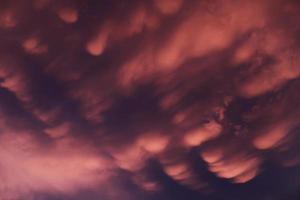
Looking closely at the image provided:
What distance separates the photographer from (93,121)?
8.38 feet

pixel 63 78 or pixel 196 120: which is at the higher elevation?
pixel 63 78

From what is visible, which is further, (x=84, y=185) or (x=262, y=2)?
(x=84, y=185)

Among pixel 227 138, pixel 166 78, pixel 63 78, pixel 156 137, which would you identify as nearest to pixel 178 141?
pixel 156 137

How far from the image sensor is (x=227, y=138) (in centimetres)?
255

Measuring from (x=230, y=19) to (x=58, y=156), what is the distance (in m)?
2.13

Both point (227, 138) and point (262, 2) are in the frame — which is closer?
point (262, 2)


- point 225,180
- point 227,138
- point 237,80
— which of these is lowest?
point 225,180

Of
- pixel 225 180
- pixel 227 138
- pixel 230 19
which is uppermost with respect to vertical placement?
pixel 230 19

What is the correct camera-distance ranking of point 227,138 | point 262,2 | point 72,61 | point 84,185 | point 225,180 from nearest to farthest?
point 262,2 < point 72,61 < point 227,138 < point 225,180 < point 84,185

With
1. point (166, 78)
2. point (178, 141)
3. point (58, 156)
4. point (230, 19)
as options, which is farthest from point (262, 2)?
point (58, 156)

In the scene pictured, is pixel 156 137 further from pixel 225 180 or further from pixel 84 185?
pixel 84 185

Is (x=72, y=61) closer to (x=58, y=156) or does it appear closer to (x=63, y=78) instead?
(x=63, y=78)

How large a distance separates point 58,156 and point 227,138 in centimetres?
172

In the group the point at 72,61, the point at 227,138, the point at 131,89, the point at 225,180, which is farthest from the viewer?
the point at 225,180
